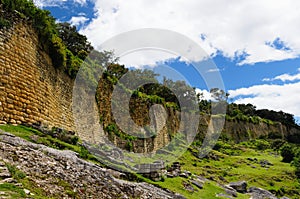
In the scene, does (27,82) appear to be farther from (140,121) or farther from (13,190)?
(140,121)

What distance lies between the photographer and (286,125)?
104 meters

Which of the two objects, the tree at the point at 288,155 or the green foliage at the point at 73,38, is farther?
the tree at the point at 288,155

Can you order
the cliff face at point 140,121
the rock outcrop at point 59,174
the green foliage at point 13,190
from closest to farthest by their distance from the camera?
the green foliage at point 13,190
the rock outcrop at point 59,174
the cliff face at point 140,121

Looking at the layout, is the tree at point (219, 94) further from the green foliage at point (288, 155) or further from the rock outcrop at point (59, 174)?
the rock outcrop at point (59, 174)

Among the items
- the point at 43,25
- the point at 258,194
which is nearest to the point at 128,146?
the point at 258,194

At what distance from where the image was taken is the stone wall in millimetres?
15383

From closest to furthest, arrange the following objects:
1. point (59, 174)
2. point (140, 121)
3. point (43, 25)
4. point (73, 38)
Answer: point (59, 174), point (43, 25), point (140, 121), point (73, 38)

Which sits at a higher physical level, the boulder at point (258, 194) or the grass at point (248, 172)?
the grass at point (248, 172)

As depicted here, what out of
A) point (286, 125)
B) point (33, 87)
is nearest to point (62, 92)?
point (33, 87)

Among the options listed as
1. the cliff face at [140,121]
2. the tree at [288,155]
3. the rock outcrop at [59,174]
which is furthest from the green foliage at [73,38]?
the rock outcrop at [59,174]

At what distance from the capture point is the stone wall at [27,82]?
15.4 m

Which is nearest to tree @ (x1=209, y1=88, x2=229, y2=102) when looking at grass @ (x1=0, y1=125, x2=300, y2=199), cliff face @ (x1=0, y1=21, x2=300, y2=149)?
grass @ (x1=0, y1=125, x2=300, y2=199)

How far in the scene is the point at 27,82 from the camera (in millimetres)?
17047

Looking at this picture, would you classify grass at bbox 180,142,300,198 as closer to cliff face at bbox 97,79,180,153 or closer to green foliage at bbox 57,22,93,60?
cliff face at bbox 97,79,180,153
